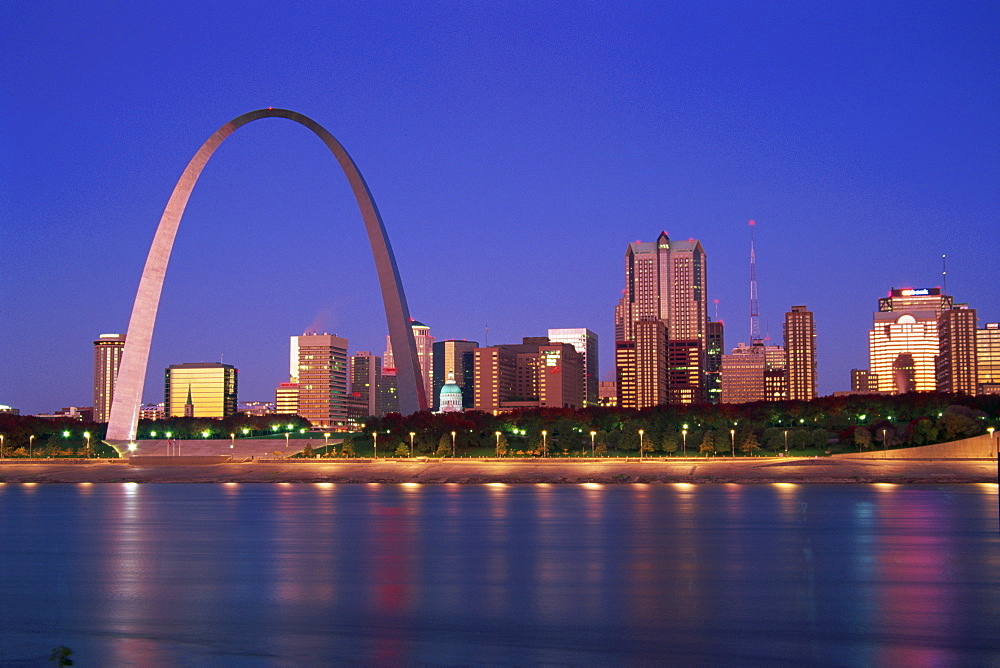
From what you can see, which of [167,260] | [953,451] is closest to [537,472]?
[953,451]

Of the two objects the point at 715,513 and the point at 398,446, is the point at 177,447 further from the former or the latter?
the point at 715,513

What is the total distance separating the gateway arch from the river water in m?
32.0

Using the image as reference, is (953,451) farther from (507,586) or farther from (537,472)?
(507,586)

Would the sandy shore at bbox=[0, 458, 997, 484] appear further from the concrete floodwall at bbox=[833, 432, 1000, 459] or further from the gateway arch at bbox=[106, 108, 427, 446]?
the gateway arch at bbox=[106, 108, 427, 446]

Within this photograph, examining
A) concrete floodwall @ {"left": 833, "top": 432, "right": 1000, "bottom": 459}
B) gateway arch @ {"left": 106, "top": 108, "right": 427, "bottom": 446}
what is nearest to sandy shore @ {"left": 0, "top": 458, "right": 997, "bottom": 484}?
concrete floodwall @ {"left": 833, "top": 432, "right": 1000, "bottom": 459}

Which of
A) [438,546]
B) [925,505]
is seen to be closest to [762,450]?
[925,505]

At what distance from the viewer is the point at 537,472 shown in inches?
2719

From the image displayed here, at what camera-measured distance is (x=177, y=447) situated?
86938mm

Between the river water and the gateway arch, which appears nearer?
the river water

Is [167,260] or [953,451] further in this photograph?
[167,260]

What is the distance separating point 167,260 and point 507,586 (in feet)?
190

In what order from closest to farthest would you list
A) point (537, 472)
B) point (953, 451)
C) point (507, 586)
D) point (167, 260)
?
point (507, 586) → point (537, 472) → point (953, 451) → point (167, 260)

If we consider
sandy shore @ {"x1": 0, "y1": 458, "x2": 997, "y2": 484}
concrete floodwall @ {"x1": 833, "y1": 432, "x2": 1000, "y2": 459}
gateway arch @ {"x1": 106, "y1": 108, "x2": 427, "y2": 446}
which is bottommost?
sandy shore @ {"x1": 0, "y1": 458, "x2": 997, "y2": 484}

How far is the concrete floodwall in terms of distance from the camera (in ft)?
225
